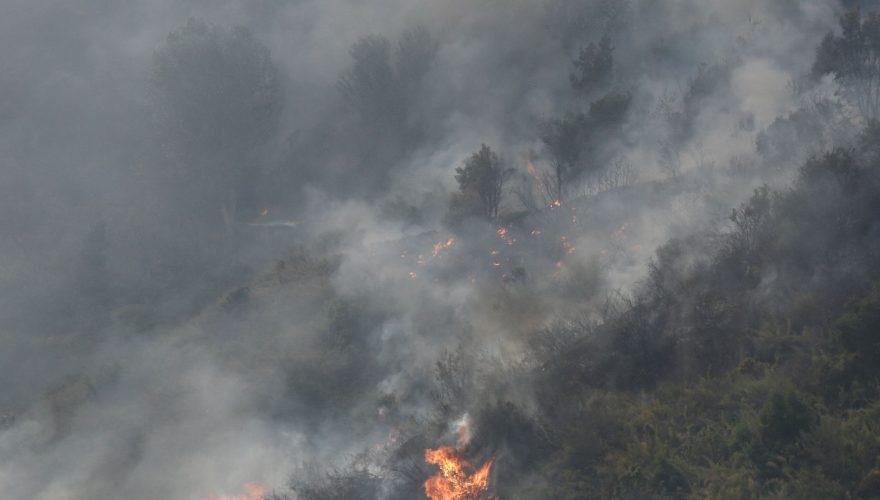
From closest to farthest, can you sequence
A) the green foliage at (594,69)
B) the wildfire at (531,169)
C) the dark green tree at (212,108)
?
the wildfire at (531,169)
the green foliage at (594,69)
the dark green tree at (212,108)

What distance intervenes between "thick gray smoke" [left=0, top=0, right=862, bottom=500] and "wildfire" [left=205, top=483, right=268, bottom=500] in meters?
0.20

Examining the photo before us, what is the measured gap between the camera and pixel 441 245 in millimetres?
29938

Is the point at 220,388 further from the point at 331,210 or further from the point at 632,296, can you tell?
the point at 331,210

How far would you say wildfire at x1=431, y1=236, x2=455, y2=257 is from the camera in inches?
1163

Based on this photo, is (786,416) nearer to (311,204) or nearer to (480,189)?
(480,189)

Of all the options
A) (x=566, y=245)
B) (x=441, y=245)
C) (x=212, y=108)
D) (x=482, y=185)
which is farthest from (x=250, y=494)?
(x=212, y=108)

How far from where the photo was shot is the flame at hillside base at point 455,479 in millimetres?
16844

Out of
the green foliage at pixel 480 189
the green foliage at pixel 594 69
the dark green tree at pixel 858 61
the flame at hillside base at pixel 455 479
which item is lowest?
the flame at hillside base at pixel 455 479

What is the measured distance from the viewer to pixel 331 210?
42.8m

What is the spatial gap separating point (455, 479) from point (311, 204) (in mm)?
30372

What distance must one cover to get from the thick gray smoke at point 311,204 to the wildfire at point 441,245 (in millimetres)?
106

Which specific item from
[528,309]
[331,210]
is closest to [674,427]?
[528,309]

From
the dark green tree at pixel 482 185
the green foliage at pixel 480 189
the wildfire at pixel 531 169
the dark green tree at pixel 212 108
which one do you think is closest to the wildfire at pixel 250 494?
the green foliage at pixel 480 189

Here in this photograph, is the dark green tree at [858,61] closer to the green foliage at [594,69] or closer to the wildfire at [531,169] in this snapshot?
the green foliage at [594,69]
